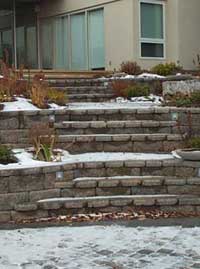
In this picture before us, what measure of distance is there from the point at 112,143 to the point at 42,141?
111cm

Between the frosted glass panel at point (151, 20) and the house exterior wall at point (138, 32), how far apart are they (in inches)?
7.8

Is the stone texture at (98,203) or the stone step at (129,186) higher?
the stone step at (129,186)

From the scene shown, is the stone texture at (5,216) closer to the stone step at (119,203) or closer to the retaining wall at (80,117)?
the stone step at (119,203)

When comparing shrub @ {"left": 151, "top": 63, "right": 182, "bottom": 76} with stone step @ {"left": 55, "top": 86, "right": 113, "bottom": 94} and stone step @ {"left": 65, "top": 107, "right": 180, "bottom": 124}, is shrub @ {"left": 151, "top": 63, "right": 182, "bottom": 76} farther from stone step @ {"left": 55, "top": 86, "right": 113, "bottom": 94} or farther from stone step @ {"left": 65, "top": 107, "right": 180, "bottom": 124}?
stone step @ {"left": 65, "top": 107, "right": 180, "bottom": 124}

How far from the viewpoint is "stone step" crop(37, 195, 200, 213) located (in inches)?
255

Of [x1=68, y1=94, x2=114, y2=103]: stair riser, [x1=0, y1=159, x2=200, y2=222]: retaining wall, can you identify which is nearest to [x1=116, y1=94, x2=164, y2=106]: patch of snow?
[x1=68, y1=94, x2=114, y2=103]: stair riser

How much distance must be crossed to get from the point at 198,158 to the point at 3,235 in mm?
2668

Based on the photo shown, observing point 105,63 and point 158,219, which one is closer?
point 158,219

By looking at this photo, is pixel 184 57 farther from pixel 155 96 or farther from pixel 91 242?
pixel 91 242

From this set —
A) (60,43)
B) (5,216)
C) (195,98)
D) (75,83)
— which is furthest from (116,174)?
(60,43)

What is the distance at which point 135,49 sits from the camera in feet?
49.4

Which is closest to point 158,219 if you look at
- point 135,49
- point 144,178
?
point 144,178

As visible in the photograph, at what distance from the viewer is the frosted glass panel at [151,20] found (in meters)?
15.4

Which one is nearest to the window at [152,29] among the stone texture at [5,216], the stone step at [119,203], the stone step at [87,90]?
the stone step at [87,90]
